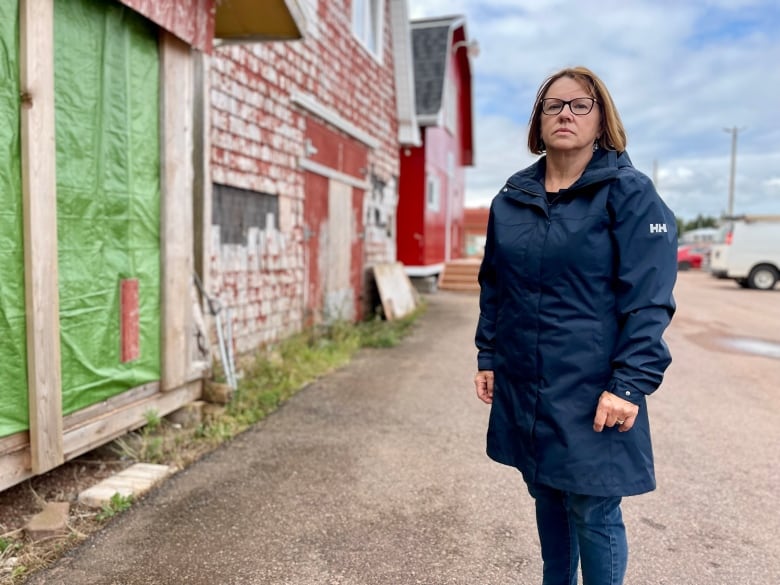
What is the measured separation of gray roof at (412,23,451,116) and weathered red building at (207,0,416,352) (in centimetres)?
319

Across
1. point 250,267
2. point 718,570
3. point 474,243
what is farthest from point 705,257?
point 718,570

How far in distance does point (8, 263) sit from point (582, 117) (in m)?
2.75

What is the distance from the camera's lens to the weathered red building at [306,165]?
608 centimetres

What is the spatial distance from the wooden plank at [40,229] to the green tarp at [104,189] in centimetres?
16

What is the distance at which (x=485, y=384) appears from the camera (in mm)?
2363

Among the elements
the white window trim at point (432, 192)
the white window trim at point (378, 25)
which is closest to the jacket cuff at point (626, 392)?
the white window trim at point (378, 25)

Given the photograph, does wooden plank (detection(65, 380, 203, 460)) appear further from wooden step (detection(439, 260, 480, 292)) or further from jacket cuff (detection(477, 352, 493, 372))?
wooden step (detection(439, 260, 480, 292))

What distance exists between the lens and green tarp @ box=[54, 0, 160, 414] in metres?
3.43

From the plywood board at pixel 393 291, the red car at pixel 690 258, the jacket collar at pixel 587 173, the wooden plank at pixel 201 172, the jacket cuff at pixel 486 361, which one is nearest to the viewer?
the jacket collar at pixel 587 173

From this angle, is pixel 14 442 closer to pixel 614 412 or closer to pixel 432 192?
pixel 614 412

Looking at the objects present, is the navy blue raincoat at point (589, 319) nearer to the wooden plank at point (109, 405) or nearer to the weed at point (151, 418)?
the wooden plank at point (109, 405)

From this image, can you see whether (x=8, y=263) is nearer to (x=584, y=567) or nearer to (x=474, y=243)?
(x=584, y=567)

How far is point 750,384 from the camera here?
21.4 ft

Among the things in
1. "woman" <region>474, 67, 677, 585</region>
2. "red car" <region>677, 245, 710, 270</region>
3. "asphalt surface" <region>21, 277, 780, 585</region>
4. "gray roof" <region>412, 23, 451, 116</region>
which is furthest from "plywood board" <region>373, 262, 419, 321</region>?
"red car" <region>677, 245, 710, 270</region>
